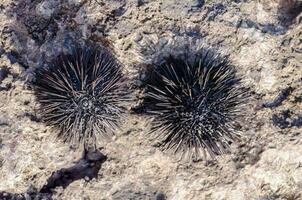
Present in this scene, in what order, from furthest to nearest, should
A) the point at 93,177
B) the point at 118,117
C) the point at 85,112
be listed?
the point at 93,177, the point at 118,117, the point at 85,112

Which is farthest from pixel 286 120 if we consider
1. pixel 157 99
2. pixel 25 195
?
pixel 25 195

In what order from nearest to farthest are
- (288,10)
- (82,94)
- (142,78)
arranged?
(82,94), (142,78), (288,10)

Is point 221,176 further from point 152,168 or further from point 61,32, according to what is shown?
point 61,32

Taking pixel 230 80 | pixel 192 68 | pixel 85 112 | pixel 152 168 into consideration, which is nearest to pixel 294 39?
pixel 230 80

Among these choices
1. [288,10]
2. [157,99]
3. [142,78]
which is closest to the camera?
[157,99]

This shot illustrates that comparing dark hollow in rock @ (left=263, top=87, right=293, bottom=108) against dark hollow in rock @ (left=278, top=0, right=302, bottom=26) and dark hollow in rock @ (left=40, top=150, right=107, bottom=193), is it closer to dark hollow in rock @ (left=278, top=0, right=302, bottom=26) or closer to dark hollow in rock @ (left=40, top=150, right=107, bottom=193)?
dark hollow in rock @ (left=278, top=0, right=302, bottom=26)

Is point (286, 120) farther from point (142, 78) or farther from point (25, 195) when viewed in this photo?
point (25, 195)
